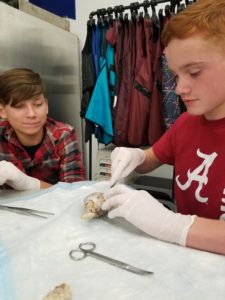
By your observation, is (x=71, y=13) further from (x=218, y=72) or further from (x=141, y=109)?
(x=218, y=72)

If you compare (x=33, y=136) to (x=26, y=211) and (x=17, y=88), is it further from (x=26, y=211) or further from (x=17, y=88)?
(x=26, y=211)

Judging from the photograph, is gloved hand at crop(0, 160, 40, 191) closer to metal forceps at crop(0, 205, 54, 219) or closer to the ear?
metal forceps at crop(0, 205, 54, 219)

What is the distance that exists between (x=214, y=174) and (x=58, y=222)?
0.40 metres

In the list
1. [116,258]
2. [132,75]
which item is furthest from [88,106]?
[116,258]

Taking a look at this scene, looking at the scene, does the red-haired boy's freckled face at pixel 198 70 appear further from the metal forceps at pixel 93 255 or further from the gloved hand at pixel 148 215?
the metal forceps at pixel 93 255

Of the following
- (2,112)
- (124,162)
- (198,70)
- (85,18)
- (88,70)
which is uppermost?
(85,18)

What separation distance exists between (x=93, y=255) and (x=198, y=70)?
0.43 m

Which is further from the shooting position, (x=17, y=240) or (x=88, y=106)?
(x=88, y=106)

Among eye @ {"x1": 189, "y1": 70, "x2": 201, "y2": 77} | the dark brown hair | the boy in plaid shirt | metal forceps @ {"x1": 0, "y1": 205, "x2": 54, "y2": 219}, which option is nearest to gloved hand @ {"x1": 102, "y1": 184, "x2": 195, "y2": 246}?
metal forceps @ {"x1": 0, "y1": 205, "x2": 54, "y2": 219}

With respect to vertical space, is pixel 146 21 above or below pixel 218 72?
above

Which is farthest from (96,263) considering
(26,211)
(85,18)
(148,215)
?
(85,18)

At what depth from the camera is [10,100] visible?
3.61ft

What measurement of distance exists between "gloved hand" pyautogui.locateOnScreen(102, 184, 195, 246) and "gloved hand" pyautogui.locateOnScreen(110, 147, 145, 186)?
161 millimetres

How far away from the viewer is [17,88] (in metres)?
1.08
